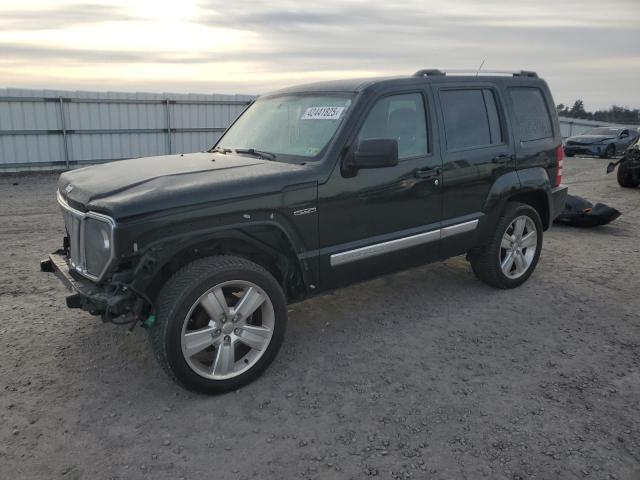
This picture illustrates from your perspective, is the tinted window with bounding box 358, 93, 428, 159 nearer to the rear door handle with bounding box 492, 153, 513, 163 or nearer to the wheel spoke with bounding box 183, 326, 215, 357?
the rear door handle with bounding box 492, 153, 513, 163

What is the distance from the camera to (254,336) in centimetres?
360

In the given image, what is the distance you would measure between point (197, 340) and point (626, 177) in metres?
12.2

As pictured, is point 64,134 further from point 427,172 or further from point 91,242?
point 427,172

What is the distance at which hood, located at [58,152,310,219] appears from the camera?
321cm

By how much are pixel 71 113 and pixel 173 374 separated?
1401 centimetres

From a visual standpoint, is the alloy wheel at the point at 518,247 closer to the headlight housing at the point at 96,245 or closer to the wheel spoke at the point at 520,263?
the wheel spoke at the point at 520,263

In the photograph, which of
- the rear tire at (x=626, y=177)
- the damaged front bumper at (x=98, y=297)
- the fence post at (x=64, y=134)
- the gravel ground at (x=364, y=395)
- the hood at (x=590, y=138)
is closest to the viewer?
the gravel ground at (x=364, y=395)

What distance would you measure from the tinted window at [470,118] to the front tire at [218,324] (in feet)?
7.15

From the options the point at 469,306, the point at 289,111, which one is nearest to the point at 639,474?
the point at 469,306

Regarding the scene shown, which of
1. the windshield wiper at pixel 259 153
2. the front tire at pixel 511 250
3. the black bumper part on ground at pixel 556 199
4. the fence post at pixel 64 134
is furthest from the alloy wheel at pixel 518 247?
the fence post at pixel 64 134

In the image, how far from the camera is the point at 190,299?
3.25m

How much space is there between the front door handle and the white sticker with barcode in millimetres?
785

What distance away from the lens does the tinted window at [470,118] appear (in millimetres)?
4652

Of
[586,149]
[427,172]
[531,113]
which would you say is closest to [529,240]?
[531,113]
